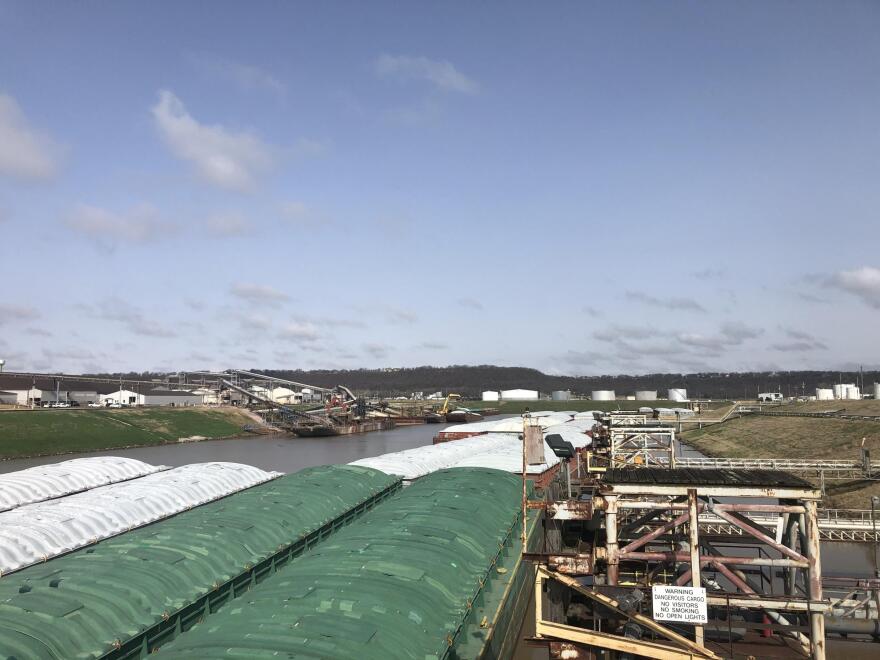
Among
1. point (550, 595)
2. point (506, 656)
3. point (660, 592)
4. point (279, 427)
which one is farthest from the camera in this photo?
point (279, 427)

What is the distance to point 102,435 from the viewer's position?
8706cm

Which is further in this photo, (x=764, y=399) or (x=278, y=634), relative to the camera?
(x=764, y=399)

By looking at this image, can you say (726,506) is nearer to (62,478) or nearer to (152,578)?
(152,578)

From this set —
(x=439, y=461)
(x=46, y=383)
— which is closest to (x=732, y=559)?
(x=439, y=461)

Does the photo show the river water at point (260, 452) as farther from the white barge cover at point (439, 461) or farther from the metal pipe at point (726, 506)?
the metal pipe at point (726, 506)

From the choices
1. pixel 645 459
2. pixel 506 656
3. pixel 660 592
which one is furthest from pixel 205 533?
pixel 645 459

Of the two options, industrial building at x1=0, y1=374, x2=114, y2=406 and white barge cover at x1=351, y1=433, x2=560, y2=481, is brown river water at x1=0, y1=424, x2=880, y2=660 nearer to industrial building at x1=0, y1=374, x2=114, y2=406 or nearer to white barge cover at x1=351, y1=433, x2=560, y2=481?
white barge cover at x1=351, y1=433, x2=560, y2=481

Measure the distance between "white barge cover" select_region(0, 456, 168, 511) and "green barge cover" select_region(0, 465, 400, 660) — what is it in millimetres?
11896

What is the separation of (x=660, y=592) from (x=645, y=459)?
23562 mm

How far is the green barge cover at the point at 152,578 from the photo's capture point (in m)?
13.1

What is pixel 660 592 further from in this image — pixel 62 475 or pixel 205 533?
pixel 62 475

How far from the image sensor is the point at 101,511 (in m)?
22.7

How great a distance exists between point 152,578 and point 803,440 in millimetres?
72246

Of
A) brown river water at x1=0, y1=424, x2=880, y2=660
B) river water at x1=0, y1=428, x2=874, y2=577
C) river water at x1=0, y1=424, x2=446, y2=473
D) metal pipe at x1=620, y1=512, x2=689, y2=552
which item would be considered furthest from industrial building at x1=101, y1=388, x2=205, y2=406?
metal pipe at x1=620, y1=512, x2=689, y2=552
